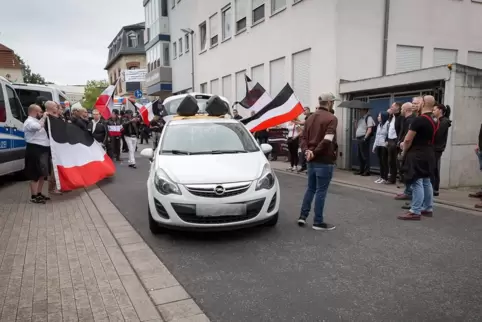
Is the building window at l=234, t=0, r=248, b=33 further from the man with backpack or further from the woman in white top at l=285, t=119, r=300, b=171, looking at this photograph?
the man with backpack

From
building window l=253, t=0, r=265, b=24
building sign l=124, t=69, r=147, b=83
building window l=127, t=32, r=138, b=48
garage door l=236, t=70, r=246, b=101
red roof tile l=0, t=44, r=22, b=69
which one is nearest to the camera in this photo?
building window l=253, t=0, r=265, b=24

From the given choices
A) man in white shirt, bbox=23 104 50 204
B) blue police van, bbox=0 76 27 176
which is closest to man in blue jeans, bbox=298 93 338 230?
man in white shirt, bbox=23 104 50 204

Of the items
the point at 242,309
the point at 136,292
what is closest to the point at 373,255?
the point at 242,309

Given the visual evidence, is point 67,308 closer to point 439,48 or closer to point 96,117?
point 96,117

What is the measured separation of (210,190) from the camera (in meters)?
4.92

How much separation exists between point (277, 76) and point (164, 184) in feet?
41.0

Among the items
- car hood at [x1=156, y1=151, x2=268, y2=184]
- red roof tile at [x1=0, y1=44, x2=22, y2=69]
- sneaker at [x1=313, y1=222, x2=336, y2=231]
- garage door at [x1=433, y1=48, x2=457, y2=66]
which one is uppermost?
red roof tile at [x1=0, y1=44, x2=22, y2=69]

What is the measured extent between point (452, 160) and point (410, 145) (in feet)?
12.0

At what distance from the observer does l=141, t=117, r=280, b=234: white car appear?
4941mm

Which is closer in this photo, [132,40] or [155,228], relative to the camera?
[155,228]

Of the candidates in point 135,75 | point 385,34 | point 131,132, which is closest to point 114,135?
point 131,132

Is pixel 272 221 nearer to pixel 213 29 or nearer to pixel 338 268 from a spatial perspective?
pixel 338 268

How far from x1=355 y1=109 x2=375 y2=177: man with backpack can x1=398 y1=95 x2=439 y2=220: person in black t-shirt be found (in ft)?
13.9

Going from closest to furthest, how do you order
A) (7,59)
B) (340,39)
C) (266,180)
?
(266,180) → (340,39) → (7,59)
